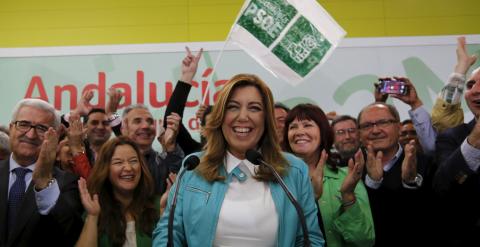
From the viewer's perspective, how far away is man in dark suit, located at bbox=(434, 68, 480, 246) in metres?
2.36

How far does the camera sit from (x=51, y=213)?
252cm

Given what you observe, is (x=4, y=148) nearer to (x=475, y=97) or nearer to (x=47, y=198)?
(x=47, y=198)

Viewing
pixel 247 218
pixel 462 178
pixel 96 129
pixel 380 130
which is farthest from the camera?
pixel 96 129

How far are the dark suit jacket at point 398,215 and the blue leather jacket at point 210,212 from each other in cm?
93

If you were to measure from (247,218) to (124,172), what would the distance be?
3.88 feet

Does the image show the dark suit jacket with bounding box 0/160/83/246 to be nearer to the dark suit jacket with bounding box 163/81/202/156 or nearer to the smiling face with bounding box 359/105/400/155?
the dark suit jacket with bounding box 163/81/202/156

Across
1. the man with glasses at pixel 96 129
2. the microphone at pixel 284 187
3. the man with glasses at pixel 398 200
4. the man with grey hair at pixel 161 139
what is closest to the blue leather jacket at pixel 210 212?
the microphone at pixel 284 187

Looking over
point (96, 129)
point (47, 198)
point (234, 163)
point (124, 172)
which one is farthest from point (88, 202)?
point (96, 129)

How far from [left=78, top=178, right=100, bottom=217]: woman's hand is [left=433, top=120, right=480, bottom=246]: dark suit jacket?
5.29 ft

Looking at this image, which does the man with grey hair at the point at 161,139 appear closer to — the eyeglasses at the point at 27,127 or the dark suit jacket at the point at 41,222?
the dark suit jacket at the point at 41,222

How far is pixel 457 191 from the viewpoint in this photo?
2.46 m

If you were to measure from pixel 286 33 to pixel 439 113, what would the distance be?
1134 millimetres

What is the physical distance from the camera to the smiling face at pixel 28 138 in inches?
105

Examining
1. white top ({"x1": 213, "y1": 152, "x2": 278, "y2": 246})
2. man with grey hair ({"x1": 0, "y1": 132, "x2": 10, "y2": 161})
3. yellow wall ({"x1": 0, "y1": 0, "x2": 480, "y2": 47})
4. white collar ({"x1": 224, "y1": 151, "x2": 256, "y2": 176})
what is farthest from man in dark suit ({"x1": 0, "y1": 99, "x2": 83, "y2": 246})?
yellow wall ({"x1": 0, "y1": 0, "x2": 480, "y2": 47})
